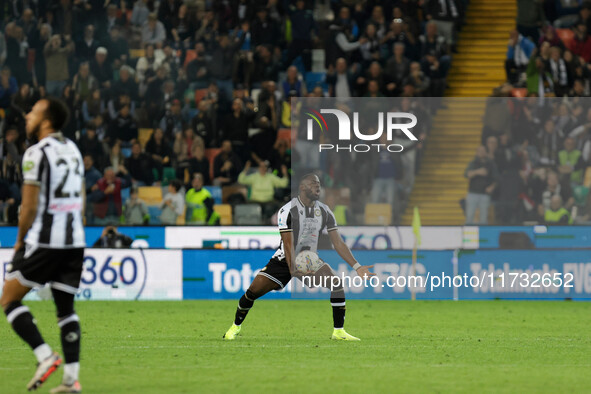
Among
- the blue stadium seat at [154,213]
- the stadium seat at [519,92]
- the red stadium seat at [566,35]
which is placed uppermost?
the red stadium seat at [566,35]

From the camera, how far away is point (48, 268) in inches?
328

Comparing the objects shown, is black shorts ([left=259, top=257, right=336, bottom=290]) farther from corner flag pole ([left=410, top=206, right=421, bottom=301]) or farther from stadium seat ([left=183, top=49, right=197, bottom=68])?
stadium seat ([left=183, top=49, right=197, bottom=68])

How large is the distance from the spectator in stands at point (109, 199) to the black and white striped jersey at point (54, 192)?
13473 mm

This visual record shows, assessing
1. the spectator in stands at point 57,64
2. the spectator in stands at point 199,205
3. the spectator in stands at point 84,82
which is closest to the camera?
the spectator in stands at point 199,205

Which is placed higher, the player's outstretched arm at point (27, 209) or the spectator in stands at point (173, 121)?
the player's outstretched arm at point (27, 209)

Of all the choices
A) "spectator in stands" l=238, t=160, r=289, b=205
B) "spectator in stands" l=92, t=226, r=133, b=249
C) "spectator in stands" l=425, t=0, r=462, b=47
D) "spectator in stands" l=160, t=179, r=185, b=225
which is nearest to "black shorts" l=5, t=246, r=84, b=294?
"spectator in stands" l=92, t=226, r=133, b=249

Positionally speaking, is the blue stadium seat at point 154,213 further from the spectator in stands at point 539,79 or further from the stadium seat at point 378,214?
the spectator in stands at point 539,79

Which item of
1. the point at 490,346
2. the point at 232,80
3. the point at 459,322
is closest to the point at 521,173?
the point at 459,322

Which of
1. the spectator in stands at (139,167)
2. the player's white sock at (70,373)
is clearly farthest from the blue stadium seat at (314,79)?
the player's white sock at (70,373)

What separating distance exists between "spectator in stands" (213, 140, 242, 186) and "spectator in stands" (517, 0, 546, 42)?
7810 millimetres

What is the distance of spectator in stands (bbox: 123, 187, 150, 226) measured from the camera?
21953mm

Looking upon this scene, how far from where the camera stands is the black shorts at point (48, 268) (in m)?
8.27

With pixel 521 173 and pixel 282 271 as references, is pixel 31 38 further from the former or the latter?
pixel 282 271

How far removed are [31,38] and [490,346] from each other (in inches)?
642
